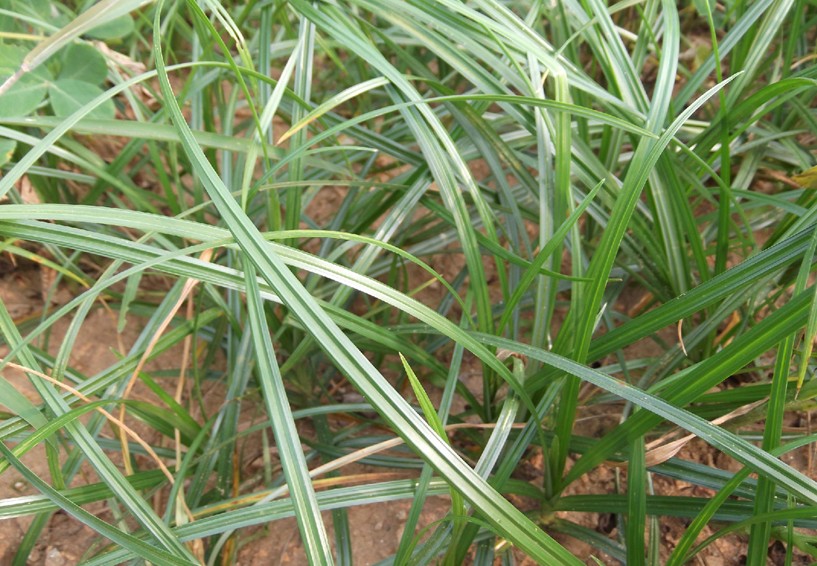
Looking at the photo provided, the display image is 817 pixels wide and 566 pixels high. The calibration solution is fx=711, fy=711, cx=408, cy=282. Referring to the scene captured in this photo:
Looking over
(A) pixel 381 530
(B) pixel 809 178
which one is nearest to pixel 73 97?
(A) pixel 381 530

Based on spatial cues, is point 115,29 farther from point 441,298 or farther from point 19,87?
point 441,298

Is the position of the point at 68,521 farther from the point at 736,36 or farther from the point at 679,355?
the point at 736,36

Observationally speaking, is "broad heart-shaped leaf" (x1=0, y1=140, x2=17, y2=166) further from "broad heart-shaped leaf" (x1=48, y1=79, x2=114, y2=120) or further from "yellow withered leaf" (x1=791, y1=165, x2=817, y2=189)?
"yellow withered leaf" (x1=791, y1=165, x2=817, y2=189)

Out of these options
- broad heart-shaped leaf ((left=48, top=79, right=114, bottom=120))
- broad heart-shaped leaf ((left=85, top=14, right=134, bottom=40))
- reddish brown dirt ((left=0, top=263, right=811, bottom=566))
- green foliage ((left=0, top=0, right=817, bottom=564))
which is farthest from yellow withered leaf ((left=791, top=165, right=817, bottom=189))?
broad heart-shaped leaf ((left=85, top=14, right=134, bottom=40))

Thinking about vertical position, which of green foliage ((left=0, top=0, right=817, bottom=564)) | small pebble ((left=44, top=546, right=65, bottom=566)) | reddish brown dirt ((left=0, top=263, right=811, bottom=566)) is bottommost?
small pebble ((left=44, top=546, right=65, bottom=566))

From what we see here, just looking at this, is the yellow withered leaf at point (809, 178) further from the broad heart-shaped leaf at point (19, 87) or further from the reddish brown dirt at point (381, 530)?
the broad heart-shaped leaf at point (19, 87)

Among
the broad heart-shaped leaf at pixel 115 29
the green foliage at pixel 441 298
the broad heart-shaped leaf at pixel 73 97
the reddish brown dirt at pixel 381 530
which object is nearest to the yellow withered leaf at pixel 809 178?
the green foliage at pixel 441 298

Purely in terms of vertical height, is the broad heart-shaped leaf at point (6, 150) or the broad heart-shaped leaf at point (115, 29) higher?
the broad heart-shaped leaf at point (115, 29)
